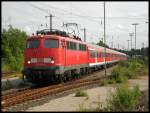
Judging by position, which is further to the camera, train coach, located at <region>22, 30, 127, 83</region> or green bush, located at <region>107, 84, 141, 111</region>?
train coach, located at <region>22, 30, 127, 83</region>

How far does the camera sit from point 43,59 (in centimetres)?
2342

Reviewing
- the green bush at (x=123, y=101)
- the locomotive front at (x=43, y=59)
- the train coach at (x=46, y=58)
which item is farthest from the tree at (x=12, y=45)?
the green bush at (x=123, y=101)

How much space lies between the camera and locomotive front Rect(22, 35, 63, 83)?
75.7 feet

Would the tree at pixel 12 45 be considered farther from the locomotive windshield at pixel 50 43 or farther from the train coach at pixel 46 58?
the locomotive windshield at pixel 50 43

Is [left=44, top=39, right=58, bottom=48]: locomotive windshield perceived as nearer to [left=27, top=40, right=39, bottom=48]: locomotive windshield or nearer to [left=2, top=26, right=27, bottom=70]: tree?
[left=27, top=40, right=39, bottom=48]: locomotive windshield

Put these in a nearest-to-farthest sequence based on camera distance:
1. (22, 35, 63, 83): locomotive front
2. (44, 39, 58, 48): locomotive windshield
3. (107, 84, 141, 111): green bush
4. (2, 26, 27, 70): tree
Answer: (107, 84, 141, 111): green bush → (22, 35, 63, 83): locomotive front → (44, 39, 58, 48): locomotive windshield → (2, 26, 27, 70): tree

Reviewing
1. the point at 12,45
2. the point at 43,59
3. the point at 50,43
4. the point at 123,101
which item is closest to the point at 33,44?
the point at 50,43

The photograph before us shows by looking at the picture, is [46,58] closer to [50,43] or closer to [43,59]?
[43,59]

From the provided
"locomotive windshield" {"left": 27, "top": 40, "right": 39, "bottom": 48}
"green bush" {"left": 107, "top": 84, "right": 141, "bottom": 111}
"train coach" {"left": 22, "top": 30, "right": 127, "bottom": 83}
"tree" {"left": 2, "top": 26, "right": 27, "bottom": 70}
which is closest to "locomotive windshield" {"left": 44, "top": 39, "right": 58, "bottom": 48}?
"train coach" {"left": 22, "top": 30, "right": 127, "bottom": 83}

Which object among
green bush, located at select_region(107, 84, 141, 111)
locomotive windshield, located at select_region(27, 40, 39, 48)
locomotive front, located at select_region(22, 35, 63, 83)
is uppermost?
locomotive windshield, located at select_region(27, 40, 39, 48)

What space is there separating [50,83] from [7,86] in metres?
3.69

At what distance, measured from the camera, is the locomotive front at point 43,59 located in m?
23.1

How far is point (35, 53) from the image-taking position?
→ 77.7ft

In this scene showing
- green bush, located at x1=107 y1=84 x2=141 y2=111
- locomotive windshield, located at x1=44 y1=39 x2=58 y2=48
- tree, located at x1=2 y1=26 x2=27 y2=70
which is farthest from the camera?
tree, located at x1=2 y1=26 x2=27 y2=70
